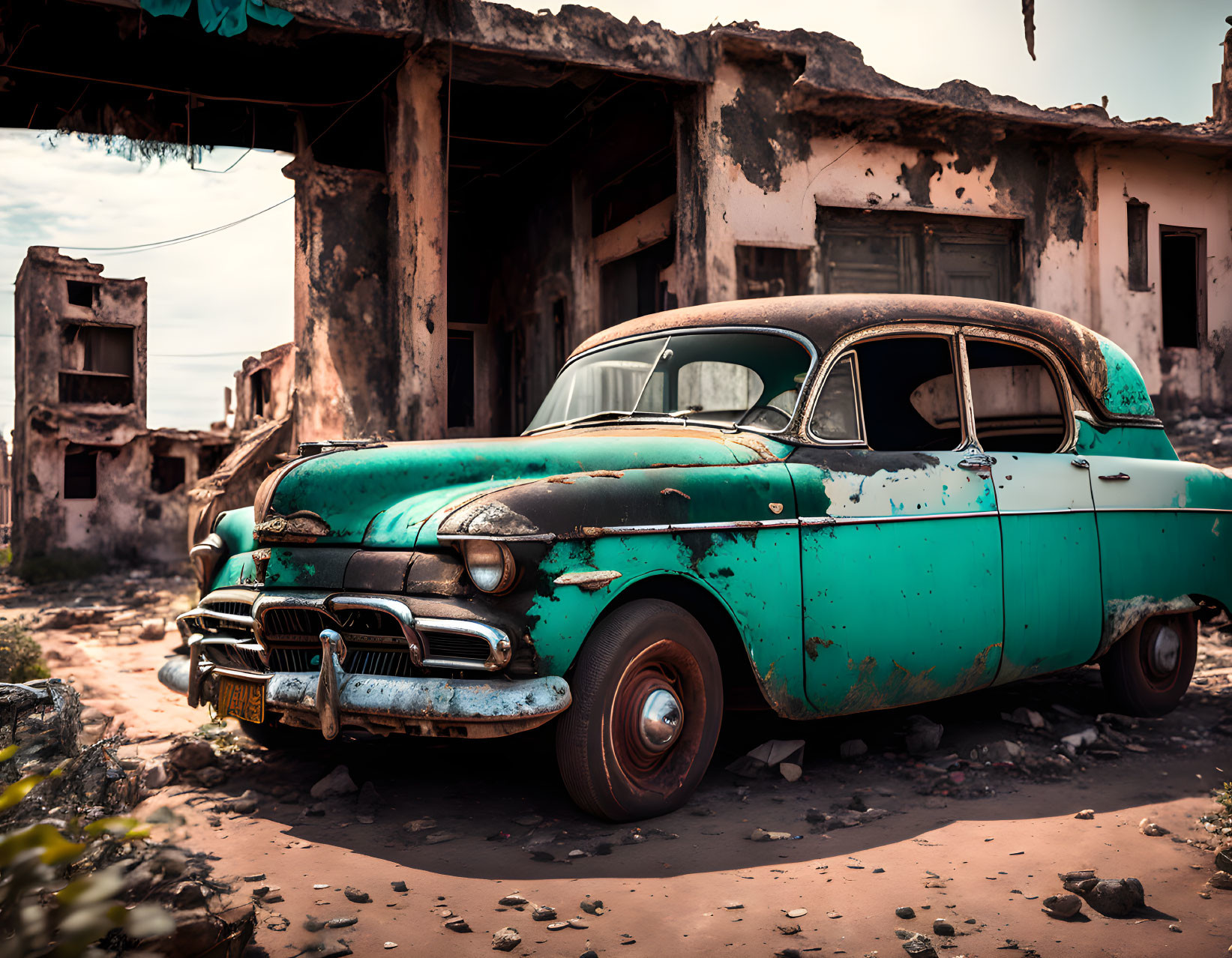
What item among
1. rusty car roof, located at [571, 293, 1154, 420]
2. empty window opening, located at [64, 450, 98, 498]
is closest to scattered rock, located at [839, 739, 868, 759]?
rusty car roof, located at [571, 293, 1154, 420]

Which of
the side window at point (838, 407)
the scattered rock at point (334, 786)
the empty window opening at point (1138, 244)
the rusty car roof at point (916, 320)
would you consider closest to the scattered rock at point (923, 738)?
the side window at point (838, 407)

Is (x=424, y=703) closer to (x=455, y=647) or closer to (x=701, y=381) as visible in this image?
(x=455, y=647)

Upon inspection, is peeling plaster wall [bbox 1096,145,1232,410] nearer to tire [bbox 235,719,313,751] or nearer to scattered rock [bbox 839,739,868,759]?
scattered rock [bbox 839,739,868,759]

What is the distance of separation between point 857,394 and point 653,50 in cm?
581

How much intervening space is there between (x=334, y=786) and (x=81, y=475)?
17722 millimetres

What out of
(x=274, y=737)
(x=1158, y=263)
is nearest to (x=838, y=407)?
(x=274, y=737)

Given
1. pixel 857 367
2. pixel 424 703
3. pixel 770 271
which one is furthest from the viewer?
pixel 770 271

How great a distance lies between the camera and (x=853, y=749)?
3961mm

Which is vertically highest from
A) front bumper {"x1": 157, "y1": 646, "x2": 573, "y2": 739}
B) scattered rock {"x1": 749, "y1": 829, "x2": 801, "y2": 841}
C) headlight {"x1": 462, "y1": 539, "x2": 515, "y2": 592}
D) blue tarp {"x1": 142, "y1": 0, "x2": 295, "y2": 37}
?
blue tarp {"x1": 142, "y1": 0, "x2": 295, "y2": 37}

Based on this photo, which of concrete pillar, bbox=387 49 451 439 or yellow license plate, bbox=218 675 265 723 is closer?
yellow license plate, bbox=218 675 265 723

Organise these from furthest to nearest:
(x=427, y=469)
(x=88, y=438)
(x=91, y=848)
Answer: (x=88, y=438)
(x=427, y=469)
(x=91, y=848)

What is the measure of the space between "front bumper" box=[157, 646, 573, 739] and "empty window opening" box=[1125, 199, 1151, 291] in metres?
10.7

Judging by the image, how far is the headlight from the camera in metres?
2.86

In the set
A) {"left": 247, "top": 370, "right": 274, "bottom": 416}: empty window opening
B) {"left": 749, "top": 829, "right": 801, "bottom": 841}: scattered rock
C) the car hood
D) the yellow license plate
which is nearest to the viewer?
{"left": 749, "top": 829, "right": 801, "bottom": 841}: scattered rock
